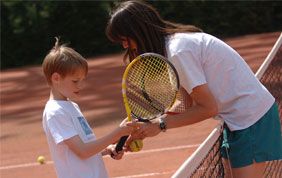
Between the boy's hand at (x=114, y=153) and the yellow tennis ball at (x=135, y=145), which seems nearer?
the yellow tennis ball at (x=135, y=145)

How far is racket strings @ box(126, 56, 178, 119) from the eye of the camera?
305cm

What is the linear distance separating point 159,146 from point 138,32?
14.8 feet

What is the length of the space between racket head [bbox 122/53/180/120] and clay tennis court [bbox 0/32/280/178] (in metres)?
3.00

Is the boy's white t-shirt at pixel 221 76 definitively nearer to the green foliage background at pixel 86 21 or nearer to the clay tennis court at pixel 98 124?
the clay tennis court at pixel 98 124

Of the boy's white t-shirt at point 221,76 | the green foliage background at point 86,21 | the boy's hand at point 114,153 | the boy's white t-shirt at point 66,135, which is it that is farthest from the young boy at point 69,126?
the green foliage background at point 86,21

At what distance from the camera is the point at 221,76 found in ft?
9.98

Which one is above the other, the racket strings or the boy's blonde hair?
the boy's blonde hair

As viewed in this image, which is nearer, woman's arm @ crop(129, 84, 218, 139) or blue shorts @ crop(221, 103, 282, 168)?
woman's arm @ crop(129, 84, 218, 139)

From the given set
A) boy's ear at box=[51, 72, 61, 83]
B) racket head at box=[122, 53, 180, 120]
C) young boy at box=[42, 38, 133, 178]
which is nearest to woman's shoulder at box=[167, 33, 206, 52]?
racket head at box=[122, 53, 180, 120]

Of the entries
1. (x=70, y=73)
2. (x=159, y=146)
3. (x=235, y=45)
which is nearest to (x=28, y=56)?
(x=235, y=45)

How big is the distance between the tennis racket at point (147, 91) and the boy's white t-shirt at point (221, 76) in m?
0.13

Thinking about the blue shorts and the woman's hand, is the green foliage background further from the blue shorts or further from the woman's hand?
the blue shorts

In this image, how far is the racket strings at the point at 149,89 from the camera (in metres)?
3.05

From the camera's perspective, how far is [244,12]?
1884 centimetres
